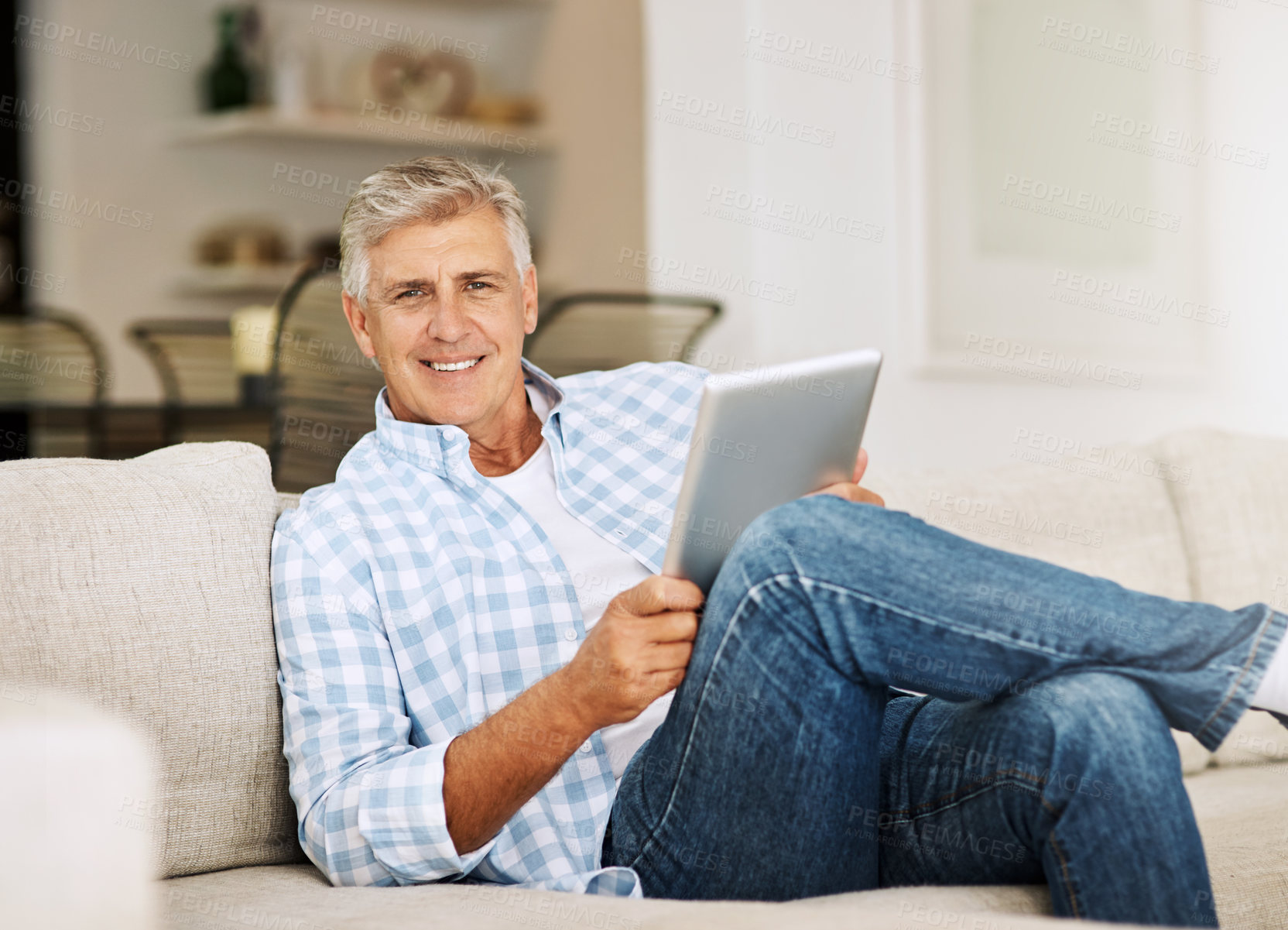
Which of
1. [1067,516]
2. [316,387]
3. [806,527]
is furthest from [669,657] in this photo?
[316,387]

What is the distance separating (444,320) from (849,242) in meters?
1.89

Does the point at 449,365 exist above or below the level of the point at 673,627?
above

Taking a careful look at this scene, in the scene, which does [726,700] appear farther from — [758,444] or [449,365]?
[449,365]

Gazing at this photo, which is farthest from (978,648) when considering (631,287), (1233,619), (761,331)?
(631,287)

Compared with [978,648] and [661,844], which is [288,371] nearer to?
[661,844]

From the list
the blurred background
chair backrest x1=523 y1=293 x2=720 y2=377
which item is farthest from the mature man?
chair backrest x1=523 y1=293 x2=720 y2=377

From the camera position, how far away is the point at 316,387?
2.04 meters

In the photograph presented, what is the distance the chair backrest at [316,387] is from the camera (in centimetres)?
192

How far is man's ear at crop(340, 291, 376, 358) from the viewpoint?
1.49 meters

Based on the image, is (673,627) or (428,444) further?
(428,444)

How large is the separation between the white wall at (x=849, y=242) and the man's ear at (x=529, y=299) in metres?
1.25

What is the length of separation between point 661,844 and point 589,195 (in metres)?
3.03

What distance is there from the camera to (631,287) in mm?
3709

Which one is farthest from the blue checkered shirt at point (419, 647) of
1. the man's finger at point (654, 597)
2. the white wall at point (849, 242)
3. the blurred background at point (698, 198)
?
the white wall at point (849, 242)
